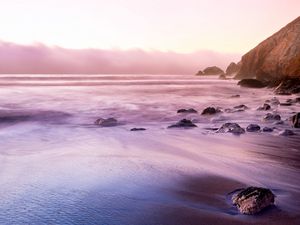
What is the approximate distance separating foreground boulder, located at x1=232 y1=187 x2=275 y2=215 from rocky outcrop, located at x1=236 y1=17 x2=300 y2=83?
130ft

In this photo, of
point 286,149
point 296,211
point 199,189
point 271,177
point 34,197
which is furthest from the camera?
point 286,149

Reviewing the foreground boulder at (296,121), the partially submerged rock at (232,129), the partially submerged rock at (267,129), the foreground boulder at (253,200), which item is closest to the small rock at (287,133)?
the partially submerged rock at (267,129)

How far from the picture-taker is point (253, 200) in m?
4.71

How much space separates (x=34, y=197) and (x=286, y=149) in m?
5.59

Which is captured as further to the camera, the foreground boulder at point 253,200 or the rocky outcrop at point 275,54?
the rocky outcrop at point 275,54

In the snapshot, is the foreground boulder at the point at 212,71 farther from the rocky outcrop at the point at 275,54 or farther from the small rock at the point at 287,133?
the small rock at the point at 287,133

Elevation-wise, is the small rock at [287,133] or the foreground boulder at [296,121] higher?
the foreground boulder at [296,121]

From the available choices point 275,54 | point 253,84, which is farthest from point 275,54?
point 253,84

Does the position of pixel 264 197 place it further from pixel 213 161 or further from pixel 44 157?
pixel 44 157

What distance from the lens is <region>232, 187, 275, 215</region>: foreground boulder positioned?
4.65 metres

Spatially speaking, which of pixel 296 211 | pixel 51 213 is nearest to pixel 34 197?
pixel 51 213

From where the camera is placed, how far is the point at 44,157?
782cm

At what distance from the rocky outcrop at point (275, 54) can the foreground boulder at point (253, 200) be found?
39.7m

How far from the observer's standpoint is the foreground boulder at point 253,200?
4.65 m
